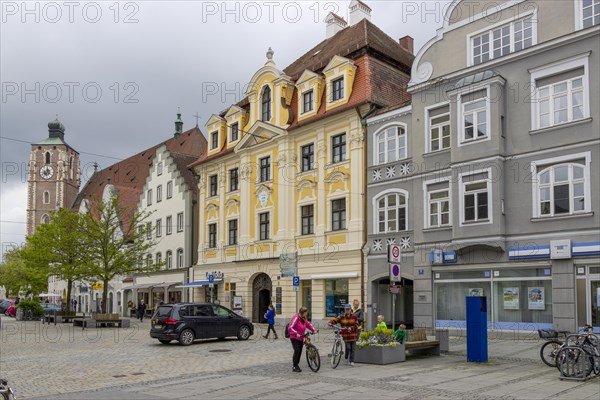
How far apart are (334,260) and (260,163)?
9054 millimetres

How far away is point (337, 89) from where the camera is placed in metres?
34.2

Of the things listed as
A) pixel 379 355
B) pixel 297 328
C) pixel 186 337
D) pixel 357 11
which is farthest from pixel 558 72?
pixel 357 11

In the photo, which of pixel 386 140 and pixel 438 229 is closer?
pixel 438 229

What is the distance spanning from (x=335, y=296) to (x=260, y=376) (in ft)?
59.9


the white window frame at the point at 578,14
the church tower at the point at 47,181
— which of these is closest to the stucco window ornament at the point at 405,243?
the white window frame at the point at 578,14

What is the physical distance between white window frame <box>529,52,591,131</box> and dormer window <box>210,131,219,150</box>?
Result: 2367 centimetres

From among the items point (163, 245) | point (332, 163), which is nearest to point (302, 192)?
point (332, 163)

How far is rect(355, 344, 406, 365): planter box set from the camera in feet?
54.7

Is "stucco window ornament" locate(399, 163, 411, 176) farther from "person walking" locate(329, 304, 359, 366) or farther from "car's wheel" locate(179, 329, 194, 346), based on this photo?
"person walking" locate(329, 304, 359, 366)

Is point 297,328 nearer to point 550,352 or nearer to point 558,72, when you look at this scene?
point 550,352

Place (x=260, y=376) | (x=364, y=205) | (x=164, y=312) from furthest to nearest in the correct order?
1. (x=364, y=205)
2. (x=164, y=312)
3. (x=260, y=376)

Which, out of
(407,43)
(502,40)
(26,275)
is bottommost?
(26,275)

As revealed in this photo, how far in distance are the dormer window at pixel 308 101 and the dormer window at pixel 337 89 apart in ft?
6.12

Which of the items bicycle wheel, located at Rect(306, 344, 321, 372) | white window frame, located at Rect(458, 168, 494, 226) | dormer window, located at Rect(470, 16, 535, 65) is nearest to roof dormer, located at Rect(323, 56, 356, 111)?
dormer window, located at Rect(470, 16, 535, 65)
